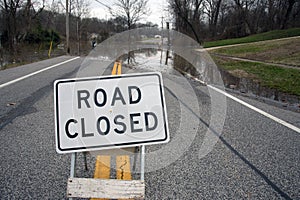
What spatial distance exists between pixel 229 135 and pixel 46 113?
3.63 m

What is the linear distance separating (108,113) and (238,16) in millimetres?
56461

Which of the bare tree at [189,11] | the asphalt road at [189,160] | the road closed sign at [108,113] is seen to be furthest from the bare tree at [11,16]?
the road closed sign at [108,113]

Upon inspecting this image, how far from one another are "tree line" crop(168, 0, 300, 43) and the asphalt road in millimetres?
41655

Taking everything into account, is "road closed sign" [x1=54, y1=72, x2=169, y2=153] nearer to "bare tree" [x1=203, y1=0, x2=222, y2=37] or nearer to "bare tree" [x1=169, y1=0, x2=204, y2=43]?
"bare tree" [x1=169, y1=0, x2=204, y2=43]

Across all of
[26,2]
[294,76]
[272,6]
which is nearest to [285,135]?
[294,76]

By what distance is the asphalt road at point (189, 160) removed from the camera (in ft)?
9.05

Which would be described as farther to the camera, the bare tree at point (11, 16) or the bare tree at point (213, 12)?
the bare tree at point (213, 12)

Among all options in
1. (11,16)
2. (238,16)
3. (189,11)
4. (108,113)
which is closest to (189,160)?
(108,113)

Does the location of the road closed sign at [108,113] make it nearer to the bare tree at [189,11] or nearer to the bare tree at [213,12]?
the bare tree at [189,11]

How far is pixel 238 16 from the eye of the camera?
53.1 m

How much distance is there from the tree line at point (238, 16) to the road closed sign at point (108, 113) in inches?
1727

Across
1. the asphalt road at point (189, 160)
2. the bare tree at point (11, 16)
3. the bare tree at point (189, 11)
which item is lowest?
the asphalt road at point (189, 160)

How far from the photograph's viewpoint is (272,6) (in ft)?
168

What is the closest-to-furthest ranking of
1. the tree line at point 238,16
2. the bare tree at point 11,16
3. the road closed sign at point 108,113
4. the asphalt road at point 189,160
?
the road closed sign at point 108,113, the asphalt road at point 189,160, the bare tree at point 11,16, the tree line at point 238,16
